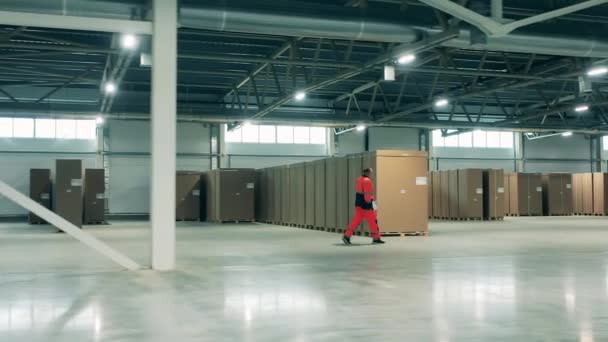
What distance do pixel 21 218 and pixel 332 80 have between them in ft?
45.7

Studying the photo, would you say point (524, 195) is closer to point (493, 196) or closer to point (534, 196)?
point (534, 196)

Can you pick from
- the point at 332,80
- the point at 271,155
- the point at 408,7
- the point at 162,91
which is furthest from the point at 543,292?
the point at 271,155

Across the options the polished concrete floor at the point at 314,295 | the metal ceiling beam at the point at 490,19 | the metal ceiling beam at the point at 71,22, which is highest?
the metal ceiling beam at the point at 490,19

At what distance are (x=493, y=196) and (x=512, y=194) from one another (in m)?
4.17

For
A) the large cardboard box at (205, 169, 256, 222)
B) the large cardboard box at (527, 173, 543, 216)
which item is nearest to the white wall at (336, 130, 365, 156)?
the large cardboard box at (205, 169, 256, 222)

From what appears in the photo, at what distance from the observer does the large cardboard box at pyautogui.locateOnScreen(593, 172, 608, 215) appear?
26.4m

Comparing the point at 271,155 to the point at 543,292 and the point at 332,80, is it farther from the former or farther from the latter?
the point at 543,292

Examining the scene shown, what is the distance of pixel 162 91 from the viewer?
8.01 meters

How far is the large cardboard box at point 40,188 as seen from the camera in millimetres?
20297

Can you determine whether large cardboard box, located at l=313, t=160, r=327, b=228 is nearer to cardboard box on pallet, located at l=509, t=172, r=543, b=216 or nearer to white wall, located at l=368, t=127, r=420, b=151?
white wall, located at l=368, t=127, r=420, b=151

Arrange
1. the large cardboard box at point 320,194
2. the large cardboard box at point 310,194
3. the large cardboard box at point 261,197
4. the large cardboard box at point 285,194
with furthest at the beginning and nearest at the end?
the large cardboard box at point 261,197
the large cardboard box at point 285,194
the large cardboard box at point 310,194
the large cardboard box at point 320,194

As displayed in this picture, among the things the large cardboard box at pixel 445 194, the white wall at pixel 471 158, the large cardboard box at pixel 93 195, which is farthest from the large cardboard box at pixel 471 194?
the large cardboard box at pixel 93 195

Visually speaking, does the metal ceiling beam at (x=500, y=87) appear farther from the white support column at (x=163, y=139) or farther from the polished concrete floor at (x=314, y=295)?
the white support column at (x=163, y=139)

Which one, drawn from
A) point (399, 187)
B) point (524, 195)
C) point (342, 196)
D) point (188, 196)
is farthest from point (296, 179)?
point (524, 195)
